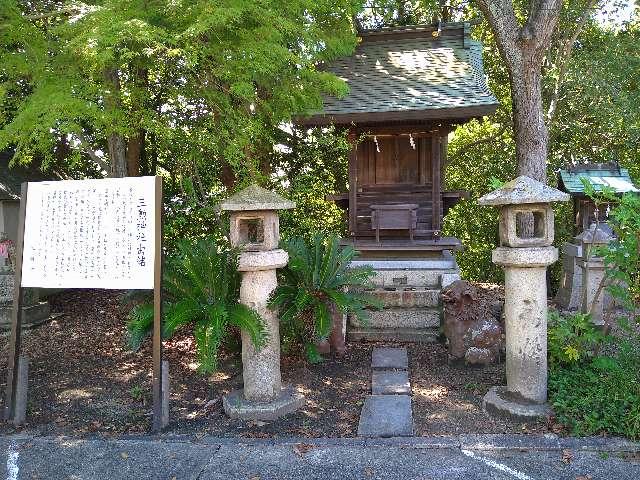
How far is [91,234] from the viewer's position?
450cm

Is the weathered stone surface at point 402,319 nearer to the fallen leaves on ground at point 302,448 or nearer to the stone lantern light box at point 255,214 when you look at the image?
the stone lantern light box at point 255,214

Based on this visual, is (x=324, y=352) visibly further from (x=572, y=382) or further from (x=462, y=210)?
(x=462, y=210)

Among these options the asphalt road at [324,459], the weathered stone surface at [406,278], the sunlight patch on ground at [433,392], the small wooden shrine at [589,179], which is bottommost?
the asphalt road at [324,459]

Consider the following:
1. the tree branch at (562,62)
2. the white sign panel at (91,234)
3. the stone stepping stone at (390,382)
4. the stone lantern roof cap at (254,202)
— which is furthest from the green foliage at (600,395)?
the tree branch at (562,62)

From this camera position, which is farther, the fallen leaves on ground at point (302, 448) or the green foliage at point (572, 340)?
the green foliage at point (572, 340)

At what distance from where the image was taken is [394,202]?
913 cm

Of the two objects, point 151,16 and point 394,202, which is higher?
point 151,16

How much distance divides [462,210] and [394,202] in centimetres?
708

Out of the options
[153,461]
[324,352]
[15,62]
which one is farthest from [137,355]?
[15,62]

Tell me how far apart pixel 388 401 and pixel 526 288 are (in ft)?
5.65

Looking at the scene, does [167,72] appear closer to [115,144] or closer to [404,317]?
[115,144]

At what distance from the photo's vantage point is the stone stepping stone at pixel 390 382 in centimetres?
527

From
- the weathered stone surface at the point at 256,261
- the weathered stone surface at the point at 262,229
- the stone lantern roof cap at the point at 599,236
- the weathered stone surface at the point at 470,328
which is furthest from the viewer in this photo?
the stone lantern roof cap at the point at 599,236

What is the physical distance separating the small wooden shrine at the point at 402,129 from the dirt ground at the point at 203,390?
2596 millimetres
